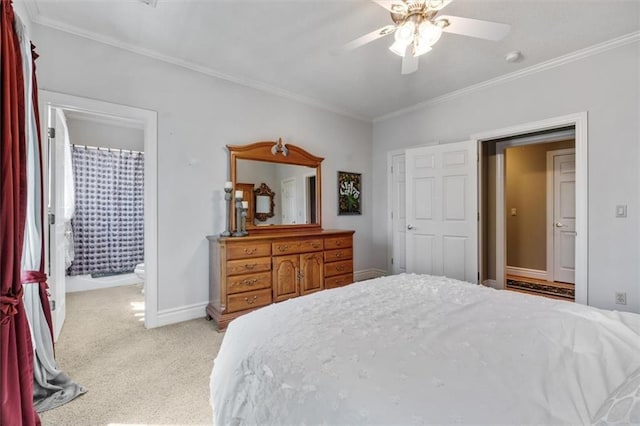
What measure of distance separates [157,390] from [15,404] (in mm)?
712

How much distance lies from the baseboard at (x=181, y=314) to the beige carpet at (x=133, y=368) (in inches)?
3.2

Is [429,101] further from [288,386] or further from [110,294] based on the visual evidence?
[110,294]

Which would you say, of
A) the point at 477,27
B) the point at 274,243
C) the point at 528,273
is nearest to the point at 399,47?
the point at 477,27

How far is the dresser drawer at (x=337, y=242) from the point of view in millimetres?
3639

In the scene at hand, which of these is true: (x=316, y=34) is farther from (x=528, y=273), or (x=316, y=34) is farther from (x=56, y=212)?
(x=528, y=273)

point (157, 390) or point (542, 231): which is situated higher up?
point (542, 231)

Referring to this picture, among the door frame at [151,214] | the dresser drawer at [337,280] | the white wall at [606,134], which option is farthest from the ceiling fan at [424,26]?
the dresser drawer at [337,280]

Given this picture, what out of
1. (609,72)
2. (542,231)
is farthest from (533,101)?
(542,231)

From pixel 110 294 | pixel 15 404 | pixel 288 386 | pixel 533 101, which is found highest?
pixel 533 101

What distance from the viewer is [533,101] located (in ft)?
10.6

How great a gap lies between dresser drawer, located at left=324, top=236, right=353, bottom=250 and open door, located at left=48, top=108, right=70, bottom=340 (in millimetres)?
2626

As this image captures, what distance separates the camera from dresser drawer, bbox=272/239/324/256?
321cm

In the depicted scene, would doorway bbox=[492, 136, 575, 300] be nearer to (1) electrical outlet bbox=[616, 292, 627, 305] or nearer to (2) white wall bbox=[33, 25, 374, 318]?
(1) electrical outlet bbox=[616, 292, 627, 305]

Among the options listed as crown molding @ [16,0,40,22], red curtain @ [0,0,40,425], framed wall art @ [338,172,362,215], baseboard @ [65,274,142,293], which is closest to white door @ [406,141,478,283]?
framed wall art @ [338,172,362,215]
